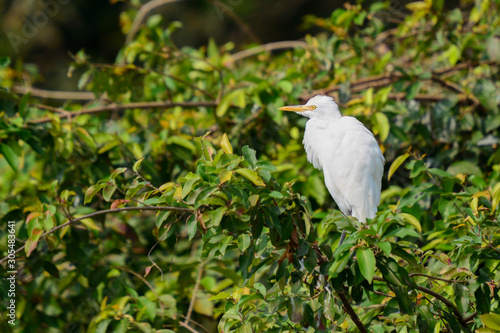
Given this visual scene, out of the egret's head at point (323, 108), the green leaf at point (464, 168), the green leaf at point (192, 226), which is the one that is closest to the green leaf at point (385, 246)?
the green leaf at point (192, 226)

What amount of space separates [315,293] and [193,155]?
1395mm

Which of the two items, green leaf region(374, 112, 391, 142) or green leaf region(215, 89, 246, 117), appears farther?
green leaf region(215, 89, 246, 117)

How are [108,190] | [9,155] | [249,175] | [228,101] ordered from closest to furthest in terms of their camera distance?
[249,175] → [108,190] → [9,155] → [228,101]

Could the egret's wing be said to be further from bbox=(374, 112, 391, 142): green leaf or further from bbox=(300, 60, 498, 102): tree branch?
bbox=(300, 60, 498, 102): tree branch

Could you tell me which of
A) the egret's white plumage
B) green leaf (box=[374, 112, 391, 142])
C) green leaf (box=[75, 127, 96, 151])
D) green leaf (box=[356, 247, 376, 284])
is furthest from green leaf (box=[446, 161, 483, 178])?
green leaf (box=[75, 127, 96, 151])

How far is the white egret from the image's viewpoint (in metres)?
2.05

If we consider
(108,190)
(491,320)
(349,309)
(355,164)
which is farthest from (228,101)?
(491,320)

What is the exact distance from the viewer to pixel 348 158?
206cm

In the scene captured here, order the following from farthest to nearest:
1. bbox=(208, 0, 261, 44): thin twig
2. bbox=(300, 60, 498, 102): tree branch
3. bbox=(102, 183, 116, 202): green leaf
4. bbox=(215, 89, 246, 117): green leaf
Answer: bbox=(208, 0, 261, 44): thin twig
bbox=(300, 60, 498, 102): tree branch
bbox=(215, 89, 246, 117): green leaf
bbox=(102, 183, 116, 202): green leaf

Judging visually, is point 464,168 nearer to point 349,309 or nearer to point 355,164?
point 355,164

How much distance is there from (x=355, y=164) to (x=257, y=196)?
0.78m

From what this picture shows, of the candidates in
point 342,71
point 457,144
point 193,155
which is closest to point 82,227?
point 193,155

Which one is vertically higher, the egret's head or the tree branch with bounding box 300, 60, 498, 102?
the egret's head

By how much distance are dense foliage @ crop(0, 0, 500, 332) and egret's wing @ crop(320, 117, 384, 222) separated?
140 millimetres
